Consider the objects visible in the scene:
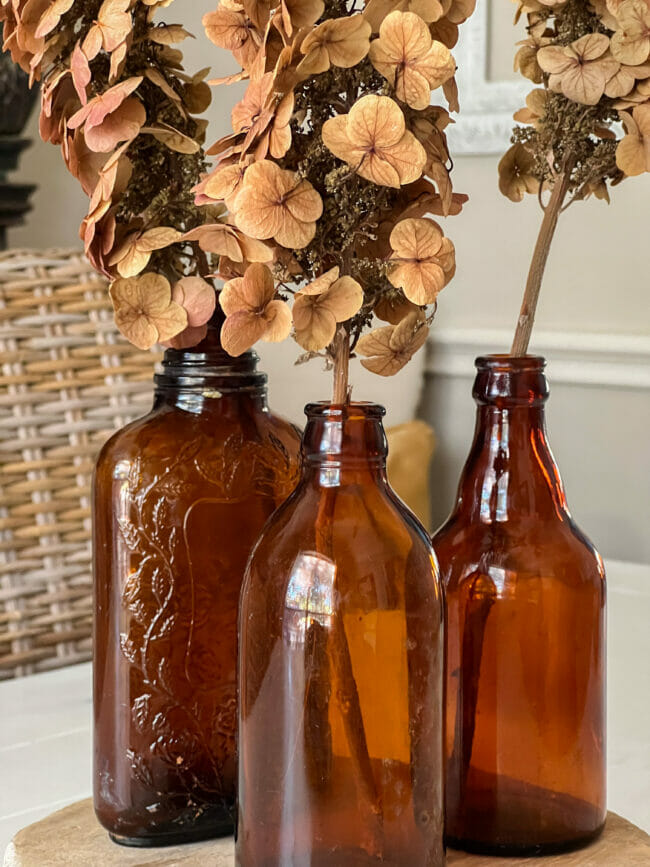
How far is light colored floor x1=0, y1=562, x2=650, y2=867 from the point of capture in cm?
70

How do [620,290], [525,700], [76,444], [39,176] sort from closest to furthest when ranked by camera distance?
1. [525,700]
2. [76,444]
3. [620,290]
4. [39,176]

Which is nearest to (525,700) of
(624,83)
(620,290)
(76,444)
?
(624,83)

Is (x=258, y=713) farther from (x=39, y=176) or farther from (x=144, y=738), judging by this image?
(x=39, y=176)

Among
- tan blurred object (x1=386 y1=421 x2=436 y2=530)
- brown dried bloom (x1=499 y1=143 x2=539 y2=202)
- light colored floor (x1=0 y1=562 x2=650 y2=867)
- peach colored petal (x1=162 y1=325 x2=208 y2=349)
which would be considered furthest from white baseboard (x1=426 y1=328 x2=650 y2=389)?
peach colored petal (x1=162 y1=325 x2=208 y2=349)

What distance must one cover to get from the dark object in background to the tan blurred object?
0.56 m

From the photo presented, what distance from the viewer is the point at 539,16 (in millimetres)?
447

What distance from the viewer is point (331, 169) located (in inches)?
14.7

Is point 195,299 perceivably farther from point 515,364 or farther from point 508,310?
point 508,310

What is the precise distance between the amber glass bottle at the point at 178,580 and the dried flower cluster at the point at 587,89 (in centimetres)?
15

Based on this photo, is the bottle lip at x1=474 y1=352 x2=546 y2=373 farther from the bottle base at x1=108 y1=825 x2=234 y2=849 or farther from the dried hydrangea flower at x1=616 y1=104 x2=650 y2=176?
the bottle base at x1=108 y1=825 x2=234 y2=849

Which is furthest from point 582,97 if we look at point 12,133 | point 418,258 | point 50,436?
point 12,133

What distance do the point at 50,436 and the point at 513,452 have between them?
2.29ft

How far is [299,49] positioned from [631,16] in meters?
0.13

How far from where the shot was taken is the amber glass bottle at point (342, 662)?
39 centimetres
